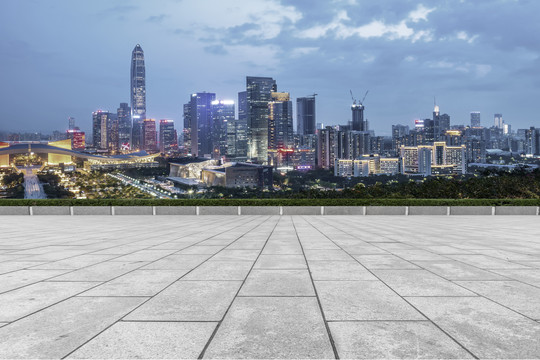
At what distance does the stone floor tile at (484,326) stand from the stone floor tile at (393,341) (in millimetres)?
214

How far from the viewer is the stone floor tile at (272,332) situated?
3.93 meters

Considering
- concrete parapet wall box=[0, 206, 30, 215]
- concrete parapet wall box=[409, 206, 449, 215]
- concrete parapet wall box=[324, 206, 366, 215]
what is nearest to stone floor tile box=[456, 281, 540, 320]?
concrete parapet wall box=[324, 206, 366, 215]

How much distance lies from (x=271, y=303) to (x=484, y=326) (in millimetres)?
2780

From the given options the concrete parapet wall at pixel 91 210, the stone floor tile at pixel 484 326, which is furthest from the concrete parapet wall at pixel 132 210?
Answer: the stone floor tile at pixel 484 326

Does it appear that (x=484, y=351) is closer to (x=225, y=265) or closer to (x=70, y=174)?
(x=225, y=265)

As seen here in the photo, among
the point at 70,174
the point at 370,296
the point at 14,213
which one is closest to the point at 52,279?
the point at 370,296

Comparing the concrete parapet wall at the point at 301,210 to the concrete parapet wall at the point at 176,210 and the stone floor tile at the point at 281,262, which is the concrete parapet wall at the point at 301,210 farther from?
the stone floor tile at the point at 281,262

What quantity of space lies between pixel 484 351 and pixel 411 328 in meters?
0.82

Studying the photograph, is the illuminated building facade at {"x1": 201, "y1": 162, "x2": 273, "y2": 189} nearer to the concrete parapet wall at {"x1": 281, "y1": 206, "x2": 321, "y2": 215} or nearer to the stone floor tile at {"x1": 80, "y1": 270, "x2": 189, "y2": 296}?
the concrete parapet wall at {"x1": 281, "y1": 206, "x2": 321, "y2": 215}

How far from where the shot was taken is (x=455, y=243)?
39.8ft

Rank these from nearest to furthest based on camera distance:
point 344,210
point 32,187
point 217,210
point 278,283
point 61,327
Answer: point 61,327 < point 278,283 < point 344,210 < point 217,210 < point 32,187

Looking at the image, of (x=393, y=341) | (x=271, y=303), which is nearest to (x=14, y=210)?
(x=271, y=303)

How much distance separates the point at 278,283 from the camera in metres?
6.84

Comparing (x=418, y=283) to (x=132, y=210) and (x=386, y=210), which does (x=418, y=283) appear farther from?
(x=132, y=210)
